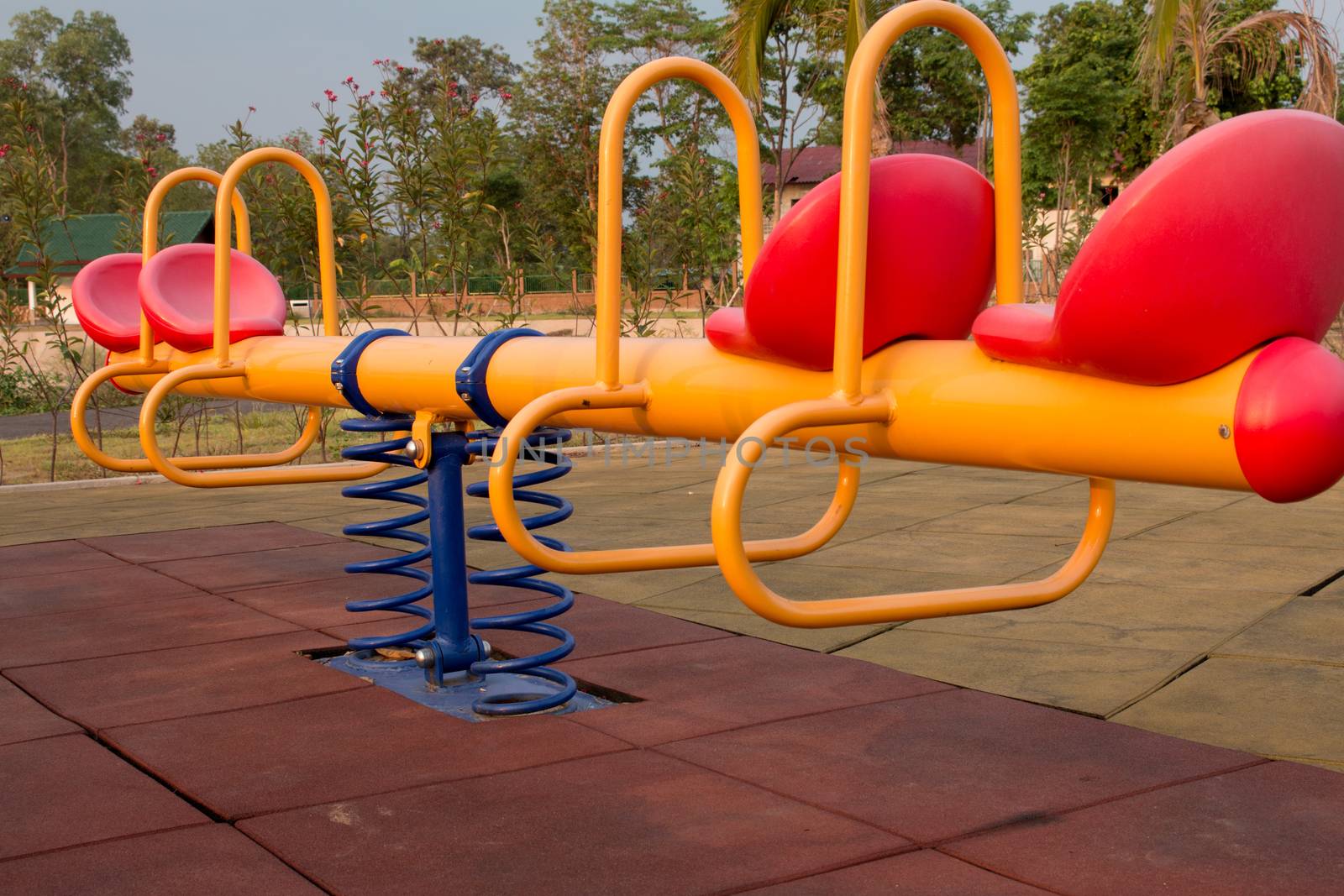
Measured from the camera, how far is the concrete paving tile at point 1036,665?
4281 mm

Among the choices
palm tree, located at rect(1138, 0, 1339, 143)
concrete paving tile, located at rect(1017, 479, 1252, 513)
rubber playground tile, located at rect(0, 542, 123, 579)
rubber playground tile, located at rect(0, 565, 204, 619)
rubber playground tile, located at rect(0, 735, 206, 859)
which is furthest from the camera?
palm tree, located at rect(1138, 0, 1339, 143)

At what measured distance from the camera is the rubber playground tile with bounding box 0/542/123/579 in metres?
6.83

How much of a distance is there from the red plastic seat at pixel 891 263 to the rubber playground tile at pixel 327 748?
179 centimetres

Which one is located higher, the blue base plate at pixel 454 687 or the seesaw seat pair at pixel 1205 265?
the seesaw seat pair at pixel 1205 265

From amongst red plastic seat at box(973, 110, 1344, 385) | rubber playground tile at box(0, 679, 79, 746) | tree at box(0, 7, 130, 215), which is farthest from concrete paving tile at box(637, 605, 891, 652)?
tree at box(0, 7, 130, 215)

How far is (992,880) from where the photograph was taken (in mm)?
2879

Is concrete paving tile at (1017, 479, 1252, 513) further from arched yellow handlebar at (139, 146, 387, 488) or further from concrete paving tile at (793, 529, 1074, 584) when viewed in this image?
arched yellow handlebar at (139, 146, 387, 488)

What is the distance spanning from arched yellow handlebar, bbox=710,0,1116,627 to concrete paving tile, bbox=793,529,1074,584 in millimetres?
3571

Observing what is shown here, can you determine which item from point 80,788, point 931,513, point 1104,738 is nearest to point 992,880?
point 1104,738

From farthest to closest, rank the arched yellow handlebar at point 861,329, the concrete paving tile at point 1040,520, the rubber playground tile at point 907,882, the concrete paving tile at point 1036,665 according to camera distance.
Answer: the concrete paving tile at point 1040,520, the concrete paving tile at point 1036,665, the rubber playground tile at point 907,882, the arched yellow handlebar at point 861,329

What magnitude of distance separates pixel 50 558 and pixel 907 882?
5707 mm

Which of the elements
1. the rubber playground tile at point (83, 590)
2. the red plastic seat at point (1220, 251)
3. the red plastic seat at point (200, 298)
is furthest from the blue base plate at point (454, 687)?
the red plastic seat at point (1220, 251)

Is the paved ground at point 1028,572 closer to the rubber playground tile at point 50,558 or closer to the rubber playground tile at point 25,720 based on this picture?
the rubber playground tile at point 50,558

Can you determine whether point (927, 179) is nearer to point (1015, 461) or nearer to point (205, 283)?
point (1015, 461)
